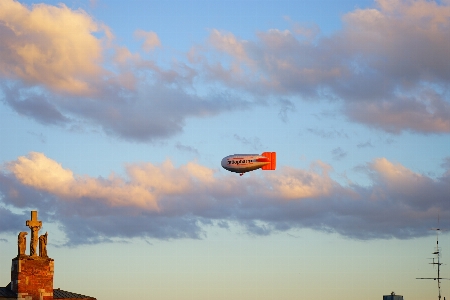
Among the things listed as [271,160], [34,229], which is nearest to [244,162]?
[271,160]

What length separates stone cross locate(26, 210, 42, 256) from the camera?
79.5m

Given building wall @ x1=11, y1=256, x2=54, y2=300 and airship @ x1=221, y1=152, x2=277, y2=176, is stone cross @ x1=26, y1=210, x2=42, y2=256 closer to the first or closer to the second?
building wall @ x1=11, y1=256, x2=54, y2=300

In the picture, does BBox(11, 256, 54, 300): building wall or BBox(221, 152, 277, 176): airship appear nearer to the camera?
BBox(11, 256, 54, 300): building wall

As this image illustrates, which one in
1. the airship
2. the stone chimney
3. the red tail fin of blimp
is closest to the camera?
the stone chimney

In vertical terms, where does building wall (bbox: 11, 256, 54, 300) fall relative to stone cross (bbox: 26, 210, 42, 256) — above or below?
below

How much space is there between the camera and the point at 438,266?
135 metres

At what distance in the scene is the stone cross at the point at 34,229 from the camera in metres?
79.5

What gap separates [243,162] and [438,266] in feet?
150

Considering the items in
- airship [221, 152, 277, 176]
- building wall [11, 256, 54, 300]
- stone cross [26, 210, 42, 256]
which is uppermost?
airship [221, 152, 277, 176]

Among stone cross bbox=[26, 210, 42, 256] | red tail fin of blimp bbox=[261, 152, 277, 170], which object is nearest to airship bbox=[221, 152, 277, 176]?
red tail fin of blimp bbox=[261, 152, 277, 170]

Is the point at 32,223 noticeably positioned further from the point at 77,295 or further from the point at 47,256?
the point at 77,295

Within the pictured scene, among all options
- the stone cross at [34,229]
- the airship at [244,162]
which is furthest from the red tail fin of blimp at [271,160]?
the stone cross at [34,229]

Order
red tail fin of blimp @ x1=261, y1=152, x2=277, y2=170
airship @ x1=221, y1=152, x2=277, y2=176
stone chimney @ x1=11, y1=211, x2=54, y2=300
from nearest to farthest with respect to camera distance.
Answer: stone chimney @ x1=11, y1=211, x2=54, y2=300 → airship @ x1=221, y1=152, x2=277, y2=176 → red tail fin of blimp @ x1=261, y1=152, x2=277, y2=170

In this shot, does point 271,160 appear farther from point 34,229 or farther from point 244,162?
point 34,229
